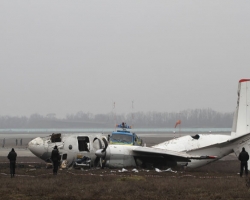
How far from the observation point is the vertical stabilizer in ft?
88.5

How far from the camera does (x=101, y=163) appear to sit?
2539 cm

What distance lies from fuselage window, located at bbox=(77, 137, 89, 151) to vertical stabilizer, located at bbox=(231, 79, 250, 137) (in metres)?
8.88

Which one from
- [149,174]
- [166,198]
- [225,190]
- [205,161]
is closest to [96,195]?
[166,198]

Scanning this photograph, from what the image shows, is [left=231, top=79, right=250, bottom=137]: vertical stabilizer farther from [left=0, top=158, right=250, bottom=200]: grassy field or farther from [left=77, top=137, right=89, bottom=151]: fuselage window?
[left=0, top=158, right=250, bottom=200]: grassy field

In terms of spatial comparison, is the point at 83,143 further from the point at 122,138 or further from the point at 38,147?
the point at 122,138

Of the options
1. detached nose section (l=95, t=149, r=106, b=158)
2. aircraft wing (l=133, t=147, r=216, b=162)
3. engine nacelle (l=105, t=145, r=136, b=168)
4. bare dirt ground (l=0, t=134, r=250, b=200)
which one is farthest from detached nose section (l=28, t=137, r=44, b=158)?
bare dirt ground (l=0, t=134, r=250, b=200)

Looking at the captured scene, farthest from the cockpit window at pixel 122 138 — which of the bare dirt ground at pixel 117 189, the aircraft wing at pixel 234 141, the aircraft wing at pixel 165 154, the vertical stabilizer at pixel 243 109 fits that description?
the bare dirt ground at pixel 117 189

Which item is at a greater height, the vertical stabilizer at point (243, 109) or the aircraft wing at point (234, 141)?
the vertical stabilizer at point (243, 109)

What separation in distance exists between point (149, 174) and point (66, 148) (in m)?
5.55

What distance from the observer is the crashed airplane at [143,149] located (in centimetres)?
2520

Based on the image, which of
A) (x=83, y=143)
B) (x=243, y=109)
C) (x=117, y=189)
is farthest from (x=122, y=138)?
(x=117, y=189)

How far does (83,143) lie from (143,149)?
3545mm

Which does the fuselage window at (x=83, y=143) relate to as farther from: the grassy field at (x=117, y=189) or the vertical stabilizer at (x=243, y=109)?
the vertical stabilizer at (x=243, y=109)

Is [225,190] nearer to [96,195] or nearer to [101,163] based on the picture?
[96,195]
